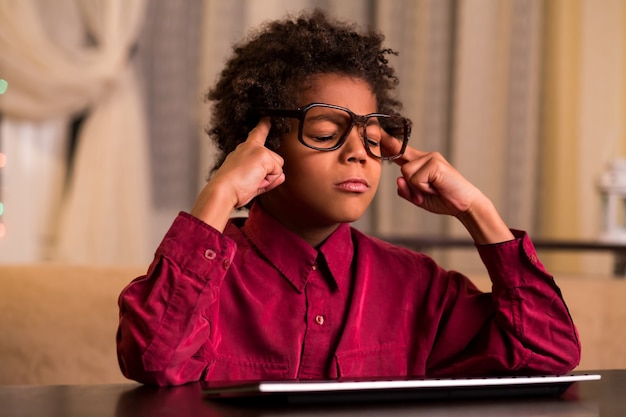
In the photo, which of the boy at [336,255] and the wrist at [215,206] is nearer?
the wrist at [215,206]

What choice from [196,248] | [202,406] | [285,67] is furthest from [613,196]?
[202,406]

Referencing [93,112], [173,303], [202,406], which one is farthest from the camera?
[93,112]

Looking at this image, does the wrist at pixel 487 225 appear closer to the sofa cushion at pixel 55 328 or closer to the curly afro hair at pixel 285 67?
the curly afro hair at pixel 285 67

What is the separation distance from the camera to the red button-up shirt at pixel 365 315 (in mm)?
1180

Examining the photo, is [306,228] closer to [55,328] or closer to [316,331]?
[316,331]

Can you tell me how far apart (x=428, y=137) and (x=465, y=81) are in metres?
0.27

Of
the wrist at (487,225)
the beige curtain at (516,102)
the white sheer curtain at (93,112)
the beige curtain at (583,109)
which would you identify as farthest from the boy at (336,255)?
the beige curtain at (583,109)

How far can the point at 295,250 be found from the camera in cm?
123

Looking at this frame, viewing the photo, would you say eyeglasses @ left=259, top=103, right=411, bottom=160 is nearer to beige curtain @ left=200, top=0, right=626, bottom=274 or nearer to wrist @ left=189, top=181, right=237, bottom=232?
wrist @ left=189, top=181, right=237, bottom=232

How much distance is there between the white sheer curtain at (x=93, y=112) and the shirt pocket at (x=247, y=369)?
7.35 ft

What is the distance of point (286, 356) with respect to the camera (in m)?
1.18

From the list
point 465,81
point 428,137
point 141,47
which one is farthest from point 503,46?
point 141,47

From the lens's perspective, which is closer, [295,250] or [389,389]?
[389,389]

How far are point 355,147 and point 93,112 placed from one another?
2.34 meters
